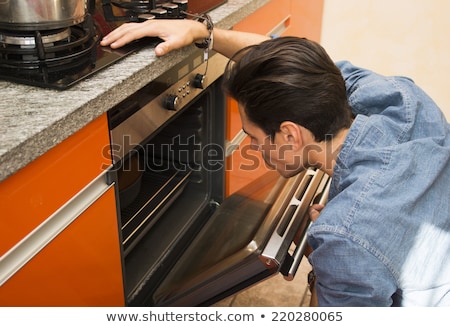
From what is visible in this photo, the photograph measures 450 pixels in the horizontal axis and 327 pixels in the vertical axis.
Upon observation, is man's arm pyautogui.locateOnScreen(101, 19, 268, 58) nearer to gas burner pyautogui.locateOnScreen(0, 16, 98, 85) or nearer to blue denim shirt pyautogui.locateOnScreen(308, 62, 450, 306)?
gas burner pyautogui.locateOnScreen(0, 16, 98, 85)

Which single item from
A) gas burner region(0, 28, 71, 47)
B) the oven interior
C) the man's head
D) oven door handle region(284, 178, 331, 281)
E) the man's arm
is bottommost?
the oven interior

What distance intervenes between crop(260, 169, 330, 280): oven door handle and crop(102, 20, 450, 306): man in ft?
0.32

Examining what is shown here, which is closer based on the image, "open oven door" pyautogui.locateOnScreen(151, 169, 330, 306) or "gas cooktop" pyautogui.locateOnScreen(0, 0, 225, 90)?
"gas cooktop" pyautogui.locateOnScreen(0, 0, 225, 90)

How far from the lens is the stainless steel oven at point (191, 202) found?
1.08 metres

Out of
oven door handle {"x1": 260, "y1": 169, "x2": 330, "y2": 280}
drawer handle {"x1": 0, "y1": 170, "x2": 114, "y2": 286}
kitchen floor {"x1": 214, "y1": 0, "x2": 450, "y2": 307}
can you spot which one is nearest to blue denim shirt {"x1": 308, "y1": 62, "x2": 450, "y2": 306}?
oven door handle {"x1": 260, "y1": 169, "x2": 330, "y2": 280}

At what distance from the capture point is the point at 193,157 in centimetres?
162

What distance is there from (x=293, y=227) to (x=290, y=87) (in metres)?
0.32

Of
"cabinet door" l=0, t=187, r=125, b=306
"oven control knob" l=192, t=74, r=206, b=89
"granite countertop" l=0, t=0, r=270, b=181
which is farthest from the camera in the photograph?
"oven control knob" l=192, t=74, r=206, b=89

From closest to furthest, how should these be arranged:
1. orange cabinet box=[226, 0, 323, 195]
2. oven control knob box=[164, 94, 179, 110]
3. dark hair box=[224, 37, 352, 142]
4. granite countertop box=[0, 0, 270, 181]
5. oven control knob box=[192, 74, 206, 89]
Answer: granite countertop box=[0, 0, 270, 181] < dark hair box=[224, 37, 352, 142] < oven control knob box=[164, 94, 179, 110] < oven control knob box=[192, 74, 206, 89] < orange cabinet box=[226, 0, 323, 195]

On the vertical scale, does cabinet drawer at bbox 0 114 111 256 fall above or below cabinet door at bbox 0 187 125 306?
above

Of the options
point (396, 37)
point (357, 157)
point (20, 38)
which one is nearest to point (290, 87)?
point (357, 157)

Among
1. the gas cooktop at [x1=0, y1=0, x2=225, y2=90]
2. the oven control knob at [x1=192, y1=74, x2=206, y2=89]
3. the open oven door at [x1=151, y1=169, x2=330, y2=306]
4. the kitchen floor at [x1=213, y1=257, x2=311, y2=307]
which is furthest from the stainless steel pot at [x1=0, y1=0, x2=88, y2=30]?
the kitchen floor at [x1=213, y1=257, x2=311, y2=307]

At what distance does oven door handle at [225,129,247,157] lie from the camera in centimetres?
167

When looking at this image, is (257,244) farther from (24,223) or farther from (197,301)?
(24,223)
